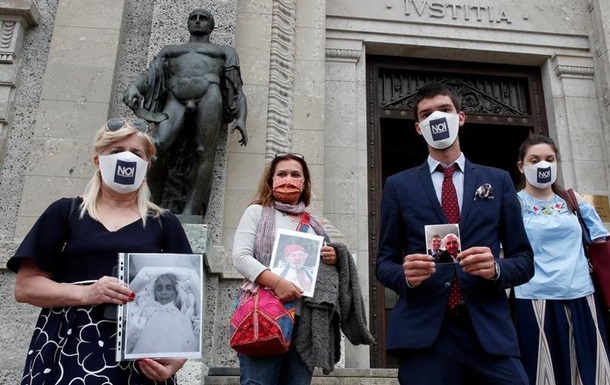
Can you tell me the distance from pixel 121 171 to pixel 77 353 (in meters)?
0.83

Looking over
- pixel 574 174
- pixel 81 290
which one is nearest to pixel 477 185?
pixel 81 290

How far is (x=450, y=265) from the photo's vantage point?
2.70 meters

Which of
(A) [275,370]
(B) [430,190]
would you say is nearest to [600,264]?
(B) [430,190]

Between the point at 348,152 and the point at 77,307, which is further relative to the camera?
the point at 348,152

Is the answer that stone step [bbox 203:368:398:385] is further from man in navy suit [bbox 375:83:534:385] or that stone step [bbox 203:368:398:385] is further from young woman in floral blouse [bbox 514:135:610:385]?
man in navy suit [bbox 375:83:534:385]

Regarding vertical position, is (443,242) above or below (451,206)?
below

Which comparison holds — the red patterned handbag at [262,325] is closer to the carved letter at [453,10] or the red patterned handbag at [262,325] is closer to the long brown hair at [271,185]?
the long brown hair at [271,185]

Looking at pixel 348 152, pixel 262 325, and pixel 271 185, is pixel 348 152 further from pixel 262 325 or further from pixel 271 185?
pixel 262 325

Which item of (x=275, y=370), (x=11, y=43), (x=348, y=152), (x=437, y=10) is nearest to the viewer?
(x=275, y=370)

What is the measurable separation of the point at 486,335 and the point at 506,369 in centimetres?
17

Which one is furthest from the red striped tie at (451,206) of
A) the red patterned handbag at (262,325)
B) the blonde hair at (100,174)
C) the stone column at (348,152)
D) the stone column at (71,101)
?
the stone column at (71,101)

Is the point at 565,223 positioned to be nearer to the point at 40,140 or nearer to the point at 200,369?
the point at 200,369

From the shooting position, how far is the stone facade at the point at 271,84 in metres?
7.07

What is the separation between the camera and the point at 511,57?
375 inches
